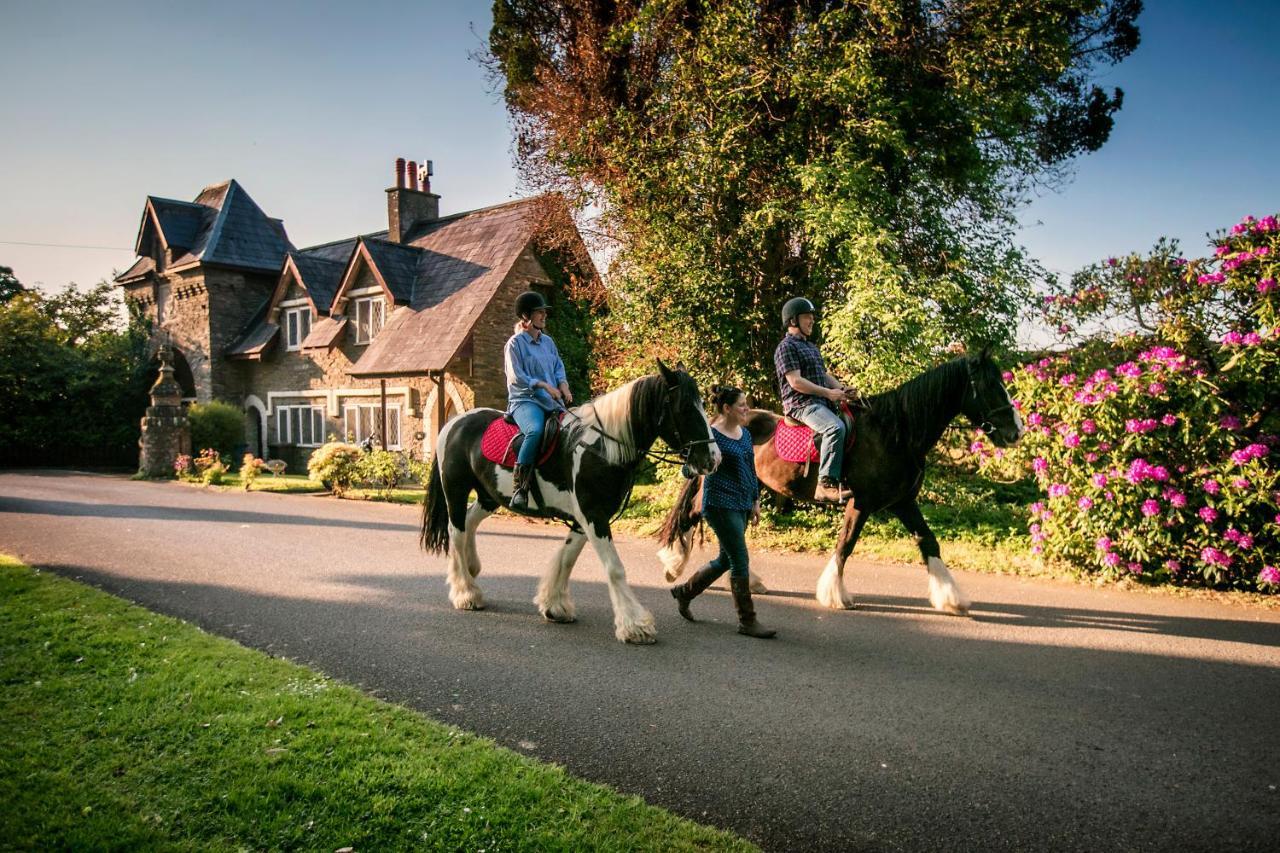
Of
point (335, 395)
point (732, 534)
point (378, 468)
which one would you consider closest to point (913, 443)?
point (732, 534)

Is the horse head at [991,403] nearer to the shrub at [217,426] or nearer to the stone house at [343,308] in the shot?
the stone house at [343,308]

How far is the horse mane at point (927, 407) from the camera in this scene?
7055mm

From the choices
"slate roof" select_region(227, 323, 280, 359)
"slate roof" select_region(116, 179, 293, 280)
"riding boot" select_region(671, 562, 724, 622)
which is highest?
"slate roof" select_region(116, 179, 293, 280)

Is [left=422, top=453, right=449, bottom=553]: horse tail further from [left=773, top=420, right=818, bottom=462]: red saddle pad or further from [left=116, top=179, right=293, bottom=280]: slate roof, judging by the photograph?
[left=116, top=179, right=293, bottom=280]: slate roof

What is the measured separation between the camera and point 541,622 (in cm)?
688

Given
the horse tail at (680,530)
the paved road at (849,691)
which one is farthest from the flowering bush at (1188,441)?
the horse tail at (680,530)

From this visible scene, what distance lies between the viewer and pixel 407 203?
28359 mm

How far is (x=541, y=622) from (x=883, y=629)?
303 cm

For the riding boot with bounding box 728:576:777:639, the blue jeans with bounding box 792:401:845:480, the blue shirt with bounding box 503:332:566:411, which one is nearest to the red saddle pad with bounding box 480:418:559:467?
the blue shirt with bounding box 503:332:566:411

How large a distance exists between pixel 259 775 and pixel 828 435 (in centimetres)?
536

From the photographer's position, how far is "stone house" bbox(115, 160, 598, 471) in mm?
21859

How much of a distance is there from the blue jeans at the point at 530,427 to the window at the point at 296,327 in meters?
23.6

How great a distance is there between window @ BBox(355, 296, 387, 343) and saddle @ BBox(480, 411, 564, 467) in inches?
762

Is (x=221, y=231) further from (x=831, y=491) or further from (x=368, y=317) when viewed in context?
(x=831, y=491)
